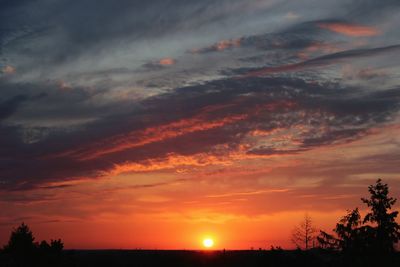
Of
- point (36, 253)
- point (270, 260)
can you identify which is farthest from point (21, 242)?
point (270, 260)

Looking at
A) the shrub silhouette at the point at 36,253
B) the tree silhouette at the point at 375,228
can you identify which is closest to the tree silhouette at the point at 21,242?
the shrub silhouette at the point at 36,253

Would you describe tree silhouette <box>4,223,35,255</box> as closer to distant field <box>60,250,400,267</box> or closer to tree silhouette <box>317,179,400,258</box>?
distant field <box>60,250,400,267</box>

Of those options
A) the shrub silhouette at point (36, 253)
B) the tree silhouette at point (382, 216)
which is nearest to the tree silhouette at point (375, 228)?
the tree silhouette at point (382, 216)

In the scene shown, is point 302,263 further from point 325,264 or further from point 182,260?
point 182,260

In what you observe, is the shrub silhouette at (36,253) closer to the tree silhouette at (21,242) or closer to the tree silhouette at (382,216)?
the tree silhouette at (21,242)

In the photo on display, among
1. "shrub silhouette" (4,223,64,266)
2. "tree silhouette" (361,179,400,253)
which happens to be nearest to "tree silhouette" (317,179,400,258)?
"tree silhouette" (361,179,400,253)

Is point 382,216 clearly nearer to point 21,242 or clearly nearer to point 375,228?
point 375,228

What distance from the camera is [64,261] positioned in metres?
62.5

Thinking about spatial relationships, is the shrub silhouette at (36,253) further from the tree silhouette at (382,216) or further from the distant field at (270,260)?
the tree silhouette at (382,216)

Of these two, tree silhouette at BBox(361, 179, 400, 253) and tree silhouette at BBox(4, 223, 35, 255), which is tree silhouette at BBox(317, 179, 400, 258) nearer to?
tree silhouette at BBox(361, 179, 400, 253)

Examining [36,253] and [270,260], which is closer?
[36,253]

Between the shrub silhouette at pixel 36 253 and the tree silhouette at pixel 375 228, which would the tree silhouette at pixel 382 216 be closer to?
the tree silhouette at pixel 375 228

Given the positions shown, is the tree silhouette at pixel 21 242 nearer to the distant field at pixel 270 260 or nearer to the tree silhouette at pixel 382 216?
the distant field at pixel 270 260

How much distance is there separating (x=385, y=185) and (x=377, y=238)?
722 centimetres
